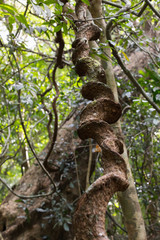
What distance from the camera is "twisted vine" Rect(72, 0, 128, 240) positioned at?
0.36m

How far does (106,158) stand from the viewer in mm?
479

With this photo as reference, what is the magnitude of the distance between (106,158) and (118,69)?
2.12m

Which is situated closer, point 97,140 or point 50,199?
point 97,140

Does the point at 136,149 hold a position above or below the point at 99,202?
below

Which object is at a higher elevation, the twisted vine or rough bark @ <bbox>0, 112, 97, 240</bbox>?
the twisted vine

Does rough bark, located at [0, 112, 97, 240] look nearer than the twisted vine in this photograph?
No

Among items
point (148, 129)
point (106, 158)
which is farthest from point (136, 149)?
point (106, 158)

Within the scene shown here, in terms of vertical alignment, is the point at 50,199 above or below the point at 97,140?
below

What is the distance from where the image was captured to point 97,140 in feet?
1.72

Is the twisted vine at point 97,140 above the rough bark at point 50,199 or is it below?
above

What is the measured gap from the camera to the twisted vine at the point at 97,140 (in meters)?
0.36

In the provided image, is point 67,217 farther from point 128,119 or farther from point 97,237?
point 97,237

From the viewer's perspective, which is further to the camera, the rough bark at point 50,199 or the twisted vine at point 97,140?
the rough bark at point 50,199

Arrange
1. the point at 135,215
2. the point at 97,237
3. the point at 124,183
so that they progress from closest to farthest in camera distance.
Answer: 1. the point at 97,237
2. the point at 124,183
3. the point at 135,215
